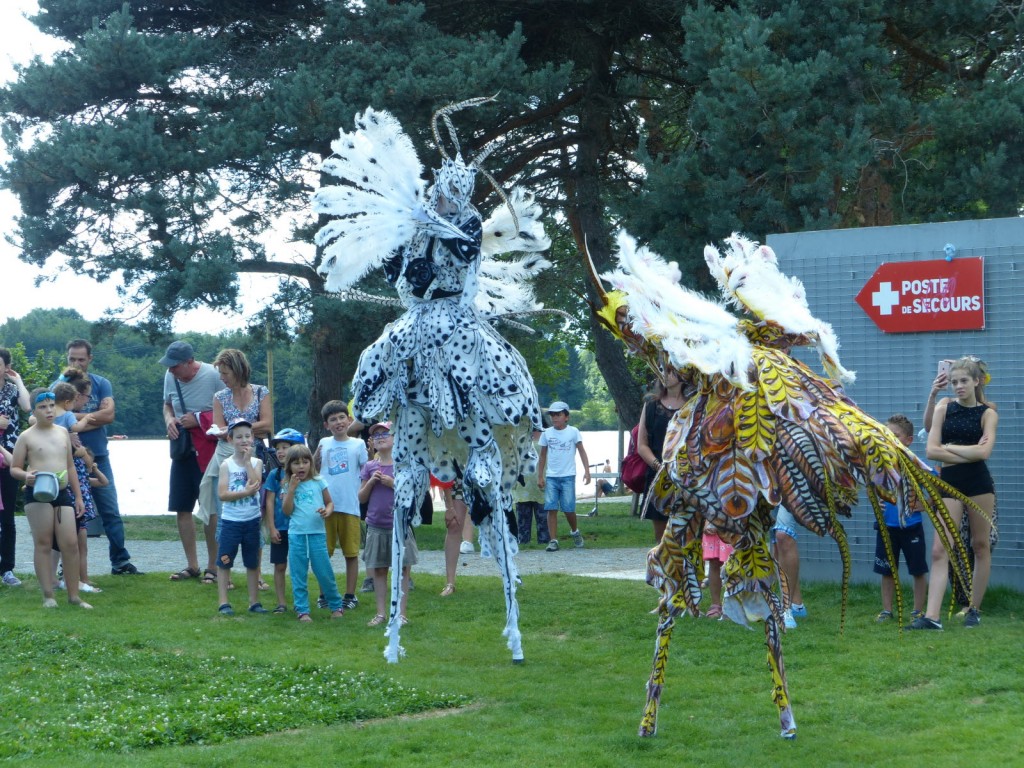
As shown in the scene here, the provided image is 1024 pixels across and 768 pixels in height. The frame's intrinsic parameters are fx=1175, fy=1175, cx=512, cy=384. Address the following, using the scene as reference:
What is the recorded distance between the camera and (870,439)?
518 cm

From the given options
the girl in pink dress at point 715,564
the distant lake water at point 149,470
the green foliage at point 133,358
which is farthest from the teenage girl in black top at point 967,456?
the distant lake water at point 149,470

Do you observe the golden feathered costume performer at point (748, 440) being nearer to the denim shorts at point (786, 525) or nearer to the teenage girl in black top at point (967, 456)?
the teenage girl in black top at point (967, 456)

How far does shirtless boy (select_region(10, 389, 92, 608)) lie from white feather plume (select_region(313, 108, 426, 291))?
11.3 feet

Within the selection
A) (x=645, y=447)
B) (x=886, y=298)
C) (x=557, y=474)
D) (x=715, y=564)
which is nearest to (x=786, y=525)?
(x=715, y=564)

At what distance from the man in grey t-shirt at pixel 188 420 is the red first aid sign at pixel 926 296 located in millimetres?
6064

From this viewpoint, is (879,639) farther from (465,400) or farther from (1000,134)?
(1000,134)

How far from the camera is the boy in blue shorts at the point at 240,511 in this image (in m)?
9.55

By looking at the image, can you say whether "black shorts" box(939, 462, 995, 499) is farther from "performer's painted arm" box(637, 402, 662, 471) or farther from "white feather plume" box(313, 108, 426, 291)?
"white feather plume" box(313, 108, 426, 291)

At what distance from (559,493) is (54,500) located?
6747 millimetres

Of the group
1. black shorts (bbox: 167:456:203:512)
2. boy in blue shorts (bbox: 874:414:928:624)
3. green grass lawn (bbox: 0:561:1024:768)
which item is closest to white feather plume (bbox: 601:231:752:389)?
green grass lawn (bbox: 0:561:1024:768)

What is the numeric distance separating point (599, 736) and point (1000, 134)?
34.9ft

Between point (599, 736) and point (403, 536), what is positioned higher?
point (403, 536)

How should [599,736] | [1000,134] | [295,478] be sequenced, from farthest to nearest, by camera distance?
[1000,134]
[295,478]
[599,736]

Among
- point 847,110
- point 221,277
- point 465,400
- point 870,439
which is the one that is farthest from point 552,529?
point 870,439
